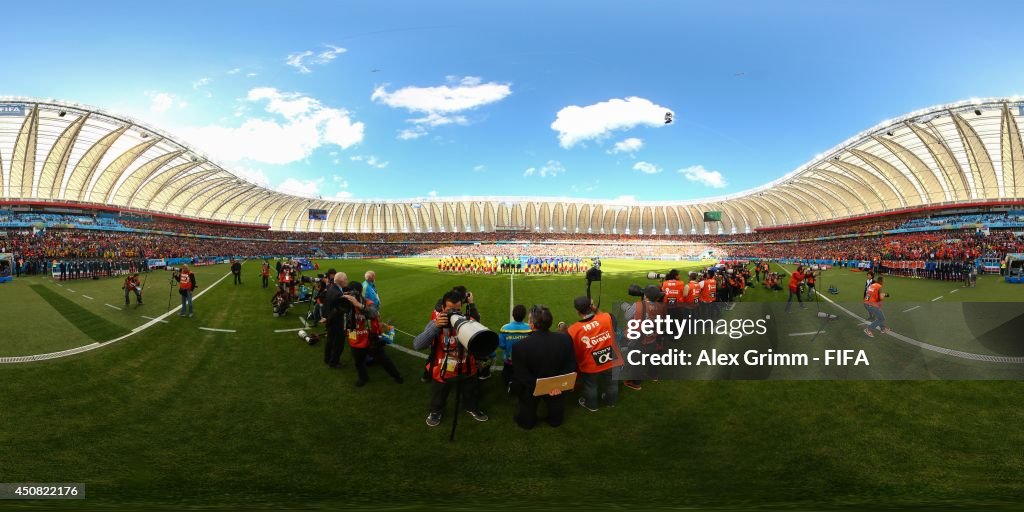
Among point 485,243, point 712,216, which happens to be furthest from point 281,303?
point 712,216

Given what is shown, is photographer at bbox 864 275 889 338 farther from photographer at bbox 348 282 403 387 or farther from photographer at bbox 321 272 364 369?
photographer at bbox 321 272 364 369

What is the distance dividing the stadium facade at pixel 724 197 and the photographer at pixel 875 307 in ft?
126

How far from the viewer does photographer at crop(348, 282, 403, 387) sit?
6159 millimetres

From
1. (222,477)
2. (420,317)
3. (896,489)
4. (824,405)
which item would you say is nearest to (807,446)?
(896,489)

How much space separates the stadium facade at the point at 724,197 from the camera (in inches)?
1431

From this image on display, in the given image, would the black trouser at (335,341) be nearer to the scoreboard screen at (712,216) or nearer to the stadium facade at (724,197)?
the stadium facade at (724,197)

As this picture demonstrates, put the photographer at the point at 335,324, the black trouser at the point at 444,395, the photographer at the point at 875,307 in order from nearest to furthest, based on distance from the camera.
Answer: the black trouser at the point at 444,395
the photographer at the point at 335,324
the photographer at the point at 875,307

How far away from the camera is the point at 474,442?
178 inches

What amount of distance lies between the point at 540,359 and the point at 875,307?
8852 millimetres

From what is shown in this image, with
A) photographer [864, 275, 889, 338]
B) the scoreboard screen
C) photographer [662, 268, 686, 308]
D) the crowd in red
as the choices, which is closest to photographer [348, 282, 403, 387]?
photographer [662, 268, 686, 308]

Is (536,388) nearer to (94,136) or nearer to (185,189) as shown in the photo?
(94,136)

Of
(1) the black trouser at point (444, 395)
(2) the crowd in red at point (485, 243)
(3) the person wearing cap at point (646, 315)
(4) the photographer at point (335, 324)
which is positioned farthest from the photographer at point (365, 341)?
(2) the crowd in red at point (485, 243)

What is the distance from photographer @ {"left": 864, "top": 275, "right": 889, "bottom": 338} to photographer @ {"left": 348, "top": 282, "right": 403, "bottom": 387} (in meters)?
10.1

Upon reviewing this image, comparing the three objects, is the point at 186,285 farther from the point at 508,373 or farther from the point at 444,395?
the point at 508,373
